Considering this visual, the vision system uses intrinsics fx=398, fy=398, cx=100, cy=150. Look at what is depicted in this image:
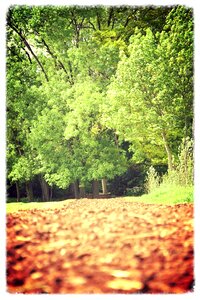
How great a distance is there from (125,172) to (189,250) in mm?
1221

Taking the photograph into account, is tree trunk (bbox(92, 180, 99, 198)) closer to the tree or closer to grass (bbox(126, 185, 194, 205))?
grass (bbox(126, 185, 194, 205))

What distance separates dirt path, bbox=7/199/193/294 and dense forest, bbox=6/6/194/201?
0.42 m

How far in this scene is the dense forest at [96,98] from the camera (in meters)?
4.94

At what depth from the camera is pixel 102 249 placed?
421 cm

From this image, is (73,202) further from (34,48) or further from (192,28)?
(192,28)

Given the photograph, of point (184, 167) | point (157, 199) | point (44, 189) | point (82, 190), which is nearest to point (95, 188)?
point (82, 190)

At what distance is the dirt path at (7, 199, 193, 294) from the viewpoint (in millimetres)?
3986

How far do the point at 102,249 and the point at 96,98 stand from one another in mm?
1945

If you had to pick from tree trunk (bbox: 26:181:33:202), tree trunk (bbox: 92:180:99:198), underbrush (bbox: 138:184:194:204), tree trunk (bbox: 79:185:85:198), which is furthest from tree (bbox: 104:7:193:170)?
tree trunk (bbox: 26:181:33:202)

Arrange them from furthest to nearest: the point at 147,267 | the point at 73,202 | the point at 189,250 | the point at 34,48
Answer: the point at 34,48 < the point at 73,202 < the point at 189,250 < the point at 147,267

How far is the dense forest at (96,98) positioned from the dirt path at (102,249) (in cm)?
42

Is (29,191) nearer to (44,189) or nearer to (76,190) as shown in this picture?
(44,189)

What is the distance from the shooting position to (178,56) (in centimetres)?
496

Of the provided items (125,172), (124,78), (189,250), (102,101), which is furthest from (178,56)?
(189,250)
